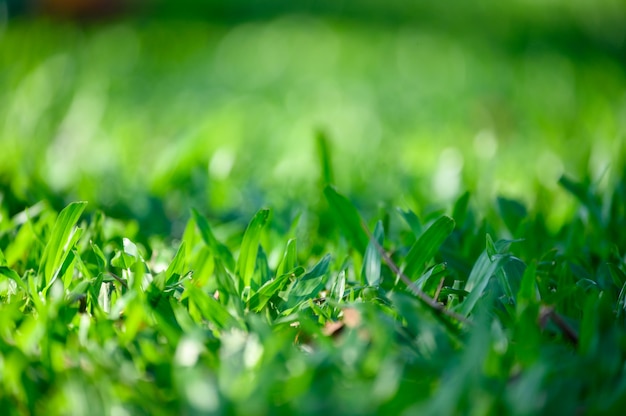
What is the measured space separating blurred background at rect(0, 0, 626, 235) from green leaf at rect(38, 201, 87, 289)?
40 cm

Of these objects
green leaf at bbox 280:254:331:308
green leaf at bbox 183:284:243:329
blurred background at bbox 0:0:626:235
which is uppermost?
green leaf at bbox 183:284:243:329

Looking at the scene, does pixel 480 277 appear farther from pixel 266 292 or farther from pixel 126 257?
pixel 126 257

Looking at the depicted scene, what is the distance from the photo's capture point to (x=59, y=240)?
1210 millimetres

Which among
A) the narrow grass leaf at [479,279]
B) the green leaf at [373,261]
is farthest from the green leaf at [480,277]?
the green leaf at [373,261]

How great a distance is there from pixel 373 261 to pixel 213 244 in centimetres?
30

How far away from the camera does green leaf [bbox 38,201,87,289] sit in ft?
3.90

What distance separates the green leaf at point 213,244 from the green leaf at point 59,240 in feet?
0.68

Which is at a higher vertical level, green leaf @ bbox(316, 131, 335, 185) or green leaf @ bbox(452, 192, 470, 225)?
green leaf @ bbox(316, 131, 335, 185)

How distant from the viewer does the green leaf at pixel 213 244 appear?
4.17 feet

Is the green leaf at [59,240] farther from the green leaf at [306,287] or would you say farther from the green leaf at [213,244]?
the green leaf at [306,287]

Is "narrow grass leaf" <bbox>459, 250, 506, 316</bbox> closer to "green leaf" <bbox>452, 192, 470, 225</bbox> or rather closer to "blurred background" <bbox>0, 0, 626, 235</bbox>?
"green leaf" <bbox>452, 192, 470, 225</bbox>

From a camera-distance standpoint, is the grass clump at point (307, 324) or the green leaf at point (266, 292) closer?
the grass clump at point (307, 324)

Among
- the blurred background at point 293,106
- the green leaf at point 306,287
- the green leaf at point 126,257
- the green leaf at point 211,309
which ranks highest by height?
the green leaf at point 126,257

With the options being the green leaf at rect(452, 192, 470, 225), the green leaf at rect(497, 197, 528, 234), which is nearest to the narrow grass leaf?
the green leaf at rect(452, 192, 470, 225)
